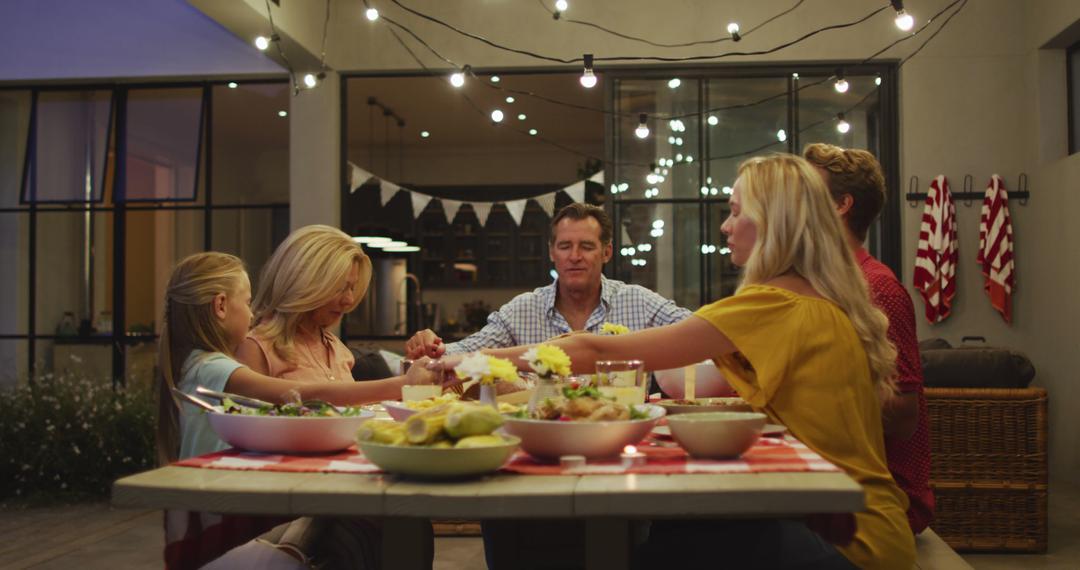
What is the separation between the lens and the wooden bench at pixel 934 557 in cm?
244

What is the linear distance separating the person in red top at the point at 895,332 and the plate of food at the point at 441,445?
1.03 meters

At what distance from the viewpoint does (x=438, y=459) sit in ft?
3.99

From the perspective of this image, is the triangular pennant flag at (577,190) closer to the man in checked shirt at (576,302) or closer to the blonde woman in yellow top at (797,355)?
the man in checked shirt at (576,302)

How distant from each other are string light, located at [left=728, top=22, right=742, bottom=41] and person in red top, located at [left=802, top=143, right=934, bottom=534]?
3.28 m

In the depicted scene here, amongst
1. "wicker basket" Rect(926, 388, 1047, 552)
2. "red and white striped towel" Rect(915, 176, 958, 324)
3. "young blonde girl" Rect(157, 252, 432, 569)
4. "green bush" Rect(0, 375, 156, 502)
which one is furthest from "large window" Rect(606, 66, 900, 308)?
"young blonde girl" Rect(157, 252, 432, 569)

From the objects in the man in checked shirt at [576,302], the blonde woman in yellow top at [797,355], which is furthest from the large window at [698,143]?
the blonde woman in yellow top at [797,355]

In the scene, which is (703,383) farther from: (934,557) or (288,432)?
(288,432)

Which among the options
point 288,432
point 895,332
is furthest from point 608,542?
point 895,332

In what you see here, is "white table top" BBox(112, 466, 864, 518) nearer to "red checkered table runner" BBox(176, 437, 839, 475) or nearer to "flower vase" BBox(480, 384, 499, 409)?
"red checkered table runner" BBox(176, 437, 839, 475)

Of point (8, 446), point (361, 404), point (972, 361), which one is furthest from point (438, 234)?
point (361, 404)

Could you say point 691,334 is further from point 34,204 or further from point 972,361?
point 34,204

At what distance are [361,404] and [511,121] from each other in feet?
25.8

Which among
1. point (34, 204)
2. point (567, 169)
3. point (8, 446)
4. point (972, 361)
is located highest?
point (567, 169)

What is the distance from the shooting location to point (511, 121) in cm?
991
